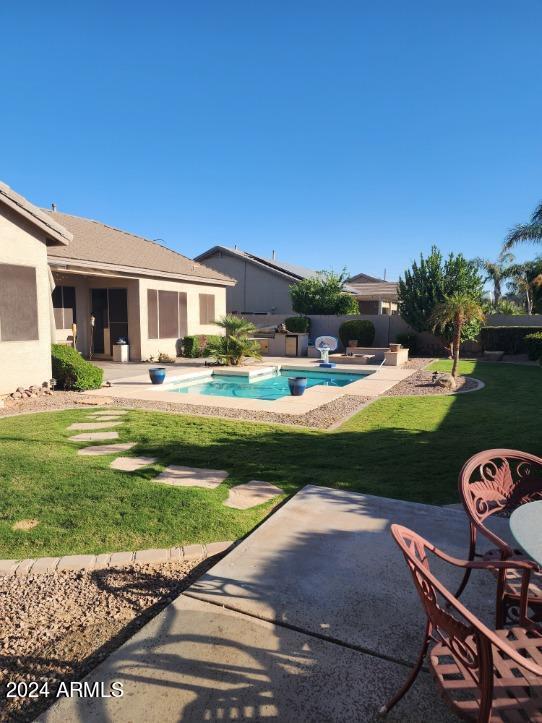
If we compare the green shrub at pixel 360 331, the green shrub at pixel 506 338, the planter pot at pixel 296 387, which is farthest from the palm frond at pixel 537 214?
the planter pot at pixel 296 387

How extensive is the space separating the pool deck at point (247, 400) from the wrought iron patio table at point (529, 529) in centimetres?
714

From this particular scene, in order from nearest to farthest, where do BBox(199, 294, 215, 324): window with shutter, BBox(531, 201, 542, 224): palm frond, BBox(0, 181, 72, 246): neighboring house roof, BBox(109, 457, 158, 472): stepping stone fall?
BBox(109, 457, 158, 472): stepping stone → BBox(0, 181, 72, 246): neighboring house roof → BBox(199, 294, 215, 324): window with shutter → BBox(531, 201, 542, 224): palm frond

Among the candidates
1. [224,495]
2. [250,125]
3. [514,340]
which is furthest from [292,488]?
[250,125]

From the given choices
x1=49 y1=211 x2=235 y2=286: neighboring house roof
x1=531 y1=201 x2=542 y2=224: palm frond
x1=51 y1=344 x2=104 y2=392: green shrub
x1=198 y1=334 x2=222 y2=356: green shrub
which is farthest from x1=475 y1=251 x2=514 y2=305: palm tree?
x1=51 y1=344 x2=104 y2=392: green shrub

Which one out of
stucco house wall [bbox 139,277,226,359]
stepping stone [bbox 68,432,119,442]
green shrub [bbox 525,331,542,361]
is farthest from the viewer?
green shrub [bbox 525,331,542,361]

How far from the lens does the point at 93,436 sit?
741cm

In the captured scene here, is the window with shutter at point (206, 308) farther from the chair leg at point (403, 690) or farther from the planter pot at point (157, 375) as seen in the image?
the chair leg at point (403, 690)

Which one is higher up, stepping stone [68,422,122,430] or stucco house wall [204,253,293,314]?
stucco house wall [204,253,293,314]

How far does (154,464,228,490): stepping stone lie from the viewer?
5.36 m

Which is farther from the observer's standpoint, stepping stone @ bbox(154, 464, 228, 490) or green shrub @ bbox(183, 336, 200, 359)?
green shrub @ bbox(183, 336, 200, 359)

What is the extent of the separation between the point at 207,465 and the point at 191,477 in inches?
19.8

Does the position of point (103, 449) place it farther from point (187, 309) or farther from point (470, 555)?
point (187, 309)

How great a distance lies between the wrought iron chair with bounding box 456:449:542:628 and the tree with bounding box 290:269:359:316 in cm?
2488

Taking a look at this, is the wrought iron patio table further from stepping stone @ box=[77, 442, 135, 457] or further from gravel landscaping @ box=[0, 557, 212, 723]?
stepping stone @ box=[77, 442, 135, 457]
